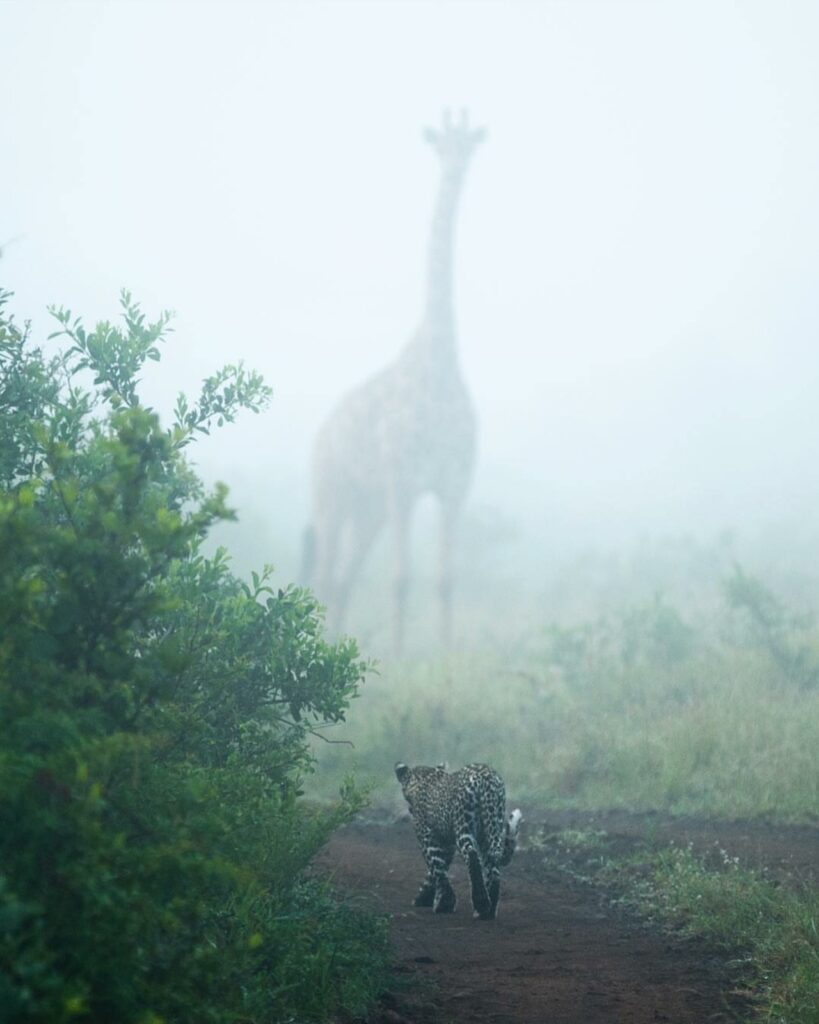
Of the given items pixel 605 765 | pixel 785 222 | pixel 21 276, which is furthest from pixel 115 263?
pixel 605 765

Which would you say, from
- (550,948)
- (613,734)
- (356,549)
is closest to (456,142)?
(356,549)

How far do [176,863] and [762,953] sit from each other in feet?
11.4

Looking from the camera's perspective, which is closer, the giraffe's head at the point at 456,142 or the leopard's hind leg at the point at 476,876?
the leopard's hind leg at the point at 476,876

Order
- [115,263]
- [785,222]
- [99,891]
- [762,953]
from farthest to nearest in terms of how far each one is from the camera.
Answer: [785,222] → [115,263] → [762,953] → [99,891]

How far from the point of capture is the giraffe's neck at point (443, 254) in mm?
19438

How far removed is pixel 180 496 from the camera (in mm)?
7285

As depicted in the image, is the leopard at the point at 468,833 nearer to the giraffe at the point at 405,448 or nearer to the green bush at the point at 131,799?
the green bush at the point at 131,799

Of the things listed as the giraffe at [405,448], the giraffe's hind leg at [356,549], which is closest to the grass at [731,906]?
the giraffe at [405,448]

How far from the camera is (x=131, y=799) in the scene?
4.18 meters

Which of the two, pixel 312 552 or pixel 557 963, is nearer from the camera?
pixel 557 963

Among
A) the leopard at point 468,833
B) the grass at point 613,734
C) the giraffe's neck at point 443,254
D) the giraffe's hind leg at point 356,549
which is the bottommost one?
the leopard at point 468,833

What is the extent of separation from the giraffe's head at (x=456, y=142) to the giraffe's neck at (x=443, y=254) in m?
0.15

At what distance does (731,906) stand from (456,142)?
49.8ft

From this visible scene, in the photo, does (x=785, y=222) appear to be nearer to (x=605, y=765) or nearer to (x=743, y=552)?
(x=743, y=552)
